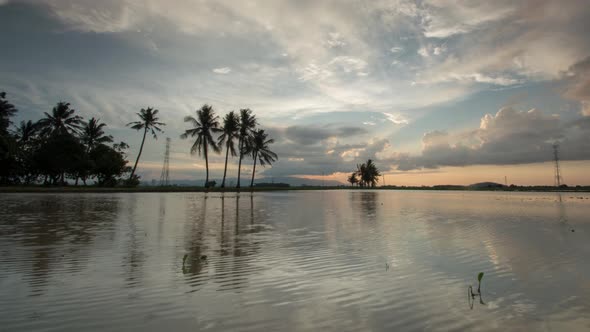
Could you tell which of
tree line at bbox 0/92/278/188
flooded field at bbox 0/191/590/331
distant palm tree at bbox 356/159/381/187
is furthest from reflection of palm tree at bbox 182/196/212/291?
distant palm tree at bbox 356/159/381/187

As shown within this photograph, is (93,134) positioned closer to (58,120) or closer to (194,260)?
(58,120)

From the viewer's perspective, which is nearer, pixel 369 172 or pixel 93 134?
pixel 93 134

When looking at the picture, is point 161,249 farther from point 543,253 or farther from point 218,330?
point 543,253

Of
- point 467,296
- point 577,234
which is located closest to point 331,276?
point 467,296

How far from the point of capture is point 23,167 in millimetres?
52156

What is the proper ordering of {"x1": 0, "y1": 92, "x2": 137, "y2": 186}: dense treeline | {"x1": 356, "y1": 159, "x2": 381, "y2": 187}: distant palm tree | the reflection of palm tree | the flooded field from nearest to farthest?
1. the flooded field
2. the reflection of palm tree
3. {"x1": 0, "y1": 92, "x2": 137, "y2": 186}: dense treeline
4. {"x1": 356, "y1": 159, "x2": 381, "y2": 187}: distant palm tree

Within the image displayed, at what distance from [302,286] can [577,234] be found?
11668 mm

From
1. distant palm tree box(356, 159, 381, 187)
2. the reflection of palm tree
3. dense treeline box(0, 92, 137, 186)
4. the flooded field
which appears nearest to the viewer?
the flooded field

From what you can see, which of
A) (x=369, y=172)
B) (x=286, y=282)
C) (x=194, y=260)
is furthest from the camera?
(x=369, y=172)

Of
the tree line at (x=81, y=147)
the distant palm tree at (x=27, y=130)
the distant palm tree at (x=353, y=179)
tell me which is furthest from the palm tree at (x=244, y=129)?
the distant palm tree at (x=353, y=179)

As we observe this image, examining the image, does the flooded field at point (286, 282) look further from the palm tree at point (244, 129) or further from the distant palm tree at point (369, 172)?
the distant palm tree at point (369, 172)

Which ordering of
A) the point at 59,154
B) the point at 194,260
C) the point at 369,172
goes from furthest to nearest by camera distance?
→ the point at 369,172 < the point at 59,154 < the point at 194,260

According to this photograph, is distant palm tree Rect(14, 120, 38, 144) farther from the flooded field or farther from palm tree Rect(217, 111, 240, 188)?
the flooded field

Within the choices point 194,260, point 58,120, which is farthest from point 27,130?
point 194,260
